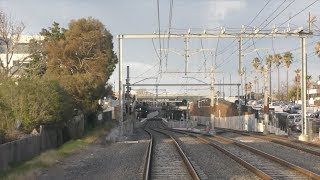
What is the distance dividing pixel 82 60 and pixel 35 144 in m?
A: 23.4

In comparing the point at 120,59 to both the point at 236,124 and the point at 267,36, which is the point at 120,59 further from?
the point at 236,124

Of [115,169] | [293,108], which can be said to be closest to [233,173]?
[115,169]

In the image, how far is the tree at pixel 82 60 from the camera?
46500 mm

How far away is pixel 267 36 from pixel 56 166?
912 inches

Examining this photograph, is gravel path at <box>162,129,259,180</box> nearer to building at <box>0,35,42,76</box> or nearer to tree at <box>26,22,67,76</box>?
building at <box>0,35,42,76</box>

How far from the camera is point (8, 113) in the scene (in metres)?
27.8

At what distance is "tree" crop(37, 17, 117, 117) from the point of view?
46500mm

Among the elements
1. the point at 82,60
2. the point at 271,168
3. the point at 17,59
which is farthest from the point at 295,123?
the point at 271,168

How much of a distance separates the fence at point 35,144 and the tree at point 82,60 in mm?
6195

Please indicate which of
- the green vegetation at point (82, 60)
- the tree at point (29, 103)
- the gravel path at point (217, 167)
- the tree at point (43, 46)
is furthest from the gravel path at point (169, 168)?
the tree at point (43, 46)

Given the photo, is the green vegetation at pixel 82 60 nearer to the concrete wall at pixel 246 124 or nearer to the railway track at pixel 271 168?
the concrete wall at pixel 246 124

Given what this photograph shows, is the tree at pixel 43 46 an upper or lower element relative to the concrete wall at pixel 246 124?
upper

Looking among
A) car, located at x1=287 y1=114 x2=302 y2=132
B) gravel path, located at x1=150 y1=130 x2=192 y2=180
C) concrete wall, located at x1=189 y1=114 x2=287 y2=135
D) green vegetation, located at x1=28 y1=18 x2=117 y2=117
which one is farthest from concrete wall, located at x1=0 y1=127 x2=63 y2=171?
car, located at x1=287 y1=114 x2=302 y2=132

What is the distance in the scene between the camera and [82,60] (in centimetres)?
4856
